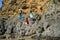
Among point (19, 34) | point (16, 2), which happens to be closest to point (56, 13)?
point (19, 34)

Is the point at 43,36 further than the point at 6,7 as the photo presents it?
No

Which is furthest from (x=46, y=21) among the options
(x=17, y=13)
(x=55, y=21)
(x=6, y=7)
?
(x=6, y=7)

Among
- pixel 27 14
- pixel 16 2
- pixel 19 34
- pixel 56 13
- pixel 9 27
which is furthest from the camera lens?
pixel 16 2

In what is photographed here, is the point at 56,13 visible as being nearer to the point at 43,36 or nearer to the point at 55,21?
the point at 55,21

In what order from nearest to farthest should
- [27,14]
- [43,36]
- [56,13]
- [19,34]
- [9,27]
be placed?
1. [43,36]
2. [56,13]
3. [19,34]
4. [9,27]
5. [27,14]

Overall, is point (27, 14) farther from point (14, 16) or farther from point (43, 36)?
Result: point (43, 36)

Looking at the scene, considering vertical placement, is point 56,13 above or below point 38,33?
above
